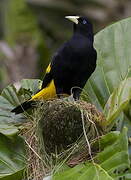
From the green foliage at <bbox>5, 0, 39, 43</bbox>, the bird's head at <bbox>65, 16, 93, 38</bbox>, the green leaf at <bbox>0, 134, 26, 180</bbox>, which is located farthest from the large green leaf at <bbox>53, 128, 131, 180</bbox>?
the green foliage at <bbox>5, 0, 39, 43</bbox>

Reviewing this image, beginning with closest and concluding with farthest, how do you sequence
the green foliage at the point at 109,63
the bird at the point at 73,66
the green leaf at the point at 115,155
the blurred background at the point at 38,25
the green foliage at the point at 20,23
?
the green leaf at the point at 115,155 → the green foliage at the point at 109,63 → the bird at the point at 73,66 → the blurred background at the point at 38,25 → the green foliage at the point at 20,23

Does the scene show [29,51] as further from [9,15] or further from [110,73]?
[110,73]

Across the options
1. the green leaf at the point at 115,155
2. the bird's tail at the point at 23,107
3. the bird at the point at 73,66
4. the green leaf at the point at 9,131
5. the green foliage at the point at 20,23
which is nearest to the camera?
the green leaf at the point at 115,155

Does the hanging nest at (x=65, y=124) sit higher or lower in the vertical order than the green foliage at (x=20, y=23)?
higher

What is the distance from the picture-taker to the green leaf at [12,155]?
402 centimetres

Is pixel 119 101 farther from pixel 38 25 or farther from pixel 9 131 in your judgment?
pixel 38 25

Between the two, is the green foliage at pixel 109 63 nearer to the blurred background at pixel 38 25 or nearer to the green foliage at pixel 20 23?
the blurred background at pixel 38 25

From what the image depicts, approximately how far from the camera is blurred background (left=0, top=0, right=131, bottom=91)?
407 inches

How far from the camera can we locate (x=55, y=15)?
13383 mm

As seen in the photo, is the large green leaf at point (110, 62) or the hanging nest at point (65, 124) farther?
the large green leaf at point (110, 62)

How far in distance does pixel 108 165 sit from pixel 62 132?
0.55 metres

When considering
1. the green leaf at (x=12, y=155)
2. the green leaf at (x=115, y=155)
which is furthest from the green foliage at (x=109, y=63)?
the green leaf at (x=115, y=155)

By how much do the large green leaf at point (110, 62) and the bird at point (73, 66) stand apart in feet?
0.23

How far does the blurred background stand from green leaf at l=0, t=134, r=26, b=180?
5.90 m
